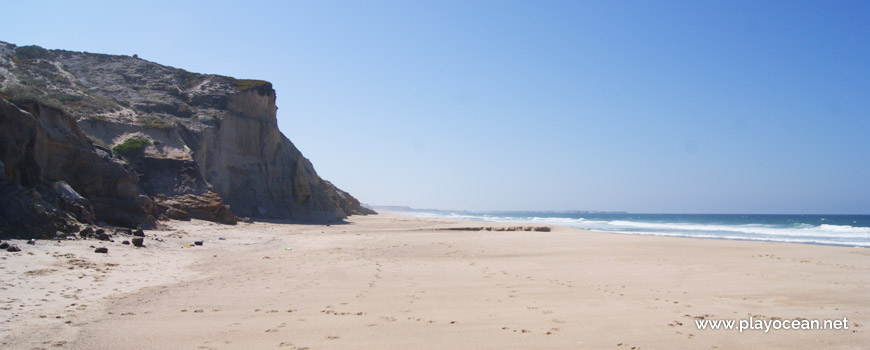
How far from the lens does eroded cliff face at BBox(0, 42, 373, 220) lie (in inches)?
922

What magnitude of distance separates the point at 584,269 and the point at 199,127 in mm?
25484

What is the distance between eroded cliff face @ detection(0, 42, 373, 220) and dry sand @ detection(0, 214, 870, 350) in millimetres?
12843

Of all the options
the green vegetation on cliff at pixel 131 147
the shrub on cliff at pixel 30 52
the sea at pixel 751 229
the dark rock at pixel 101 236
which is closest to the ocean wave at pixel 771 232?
the sea at pixel 751 229

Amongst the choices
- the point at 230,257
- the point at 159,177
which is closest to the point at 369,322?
the point at 230,257

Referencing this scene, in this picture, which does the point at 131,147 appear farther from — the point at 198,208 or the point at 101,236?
the point at 101,236

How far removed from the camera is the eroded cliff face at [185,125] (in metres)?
23.4

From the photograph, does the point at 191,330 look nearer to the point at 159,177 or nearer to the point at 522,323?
the point at 522,323

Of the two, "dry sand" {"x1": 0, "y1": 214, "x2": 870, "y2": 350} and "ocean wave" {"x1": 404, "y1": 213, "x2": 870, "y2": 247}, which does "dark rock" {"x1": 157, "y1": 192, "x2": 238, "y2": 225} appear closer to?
"dry sand" {"x1": 0, "y1": 214, "x2": 870, "y2": 350}

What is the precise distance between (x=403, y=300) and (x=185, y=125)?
25906mm

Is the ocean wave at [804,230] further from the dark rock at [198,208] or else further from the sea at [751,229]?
the dark rock at [198,208]

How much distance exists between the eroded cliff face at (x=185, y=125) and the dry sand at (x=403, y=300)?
42.1ft

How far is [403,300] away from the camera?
703 cm

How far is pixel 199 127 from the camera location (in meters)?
28.8

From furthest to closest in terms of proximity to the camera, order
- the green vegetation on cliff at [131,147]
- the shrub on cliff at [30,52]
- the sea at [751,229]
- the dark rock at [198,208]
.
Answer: the shrub on cliff at [30,52]
the sea at [751,229]
the green vegetation on cliff at [131,147]
the dark rock at [198,208]
